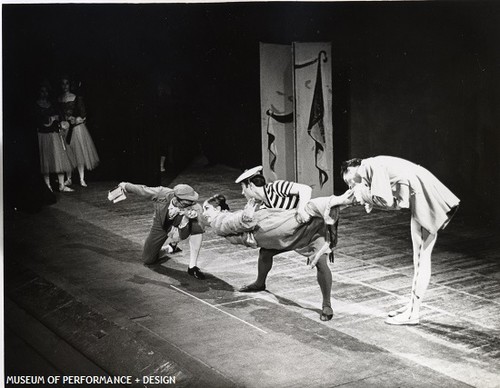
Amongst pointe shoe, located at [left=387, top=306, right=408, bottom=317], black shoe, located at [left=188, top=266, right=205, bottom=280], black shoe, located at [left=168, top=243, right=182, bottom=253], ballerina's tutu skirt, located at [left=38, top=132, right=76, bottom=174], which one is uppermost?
ballerina's tutu skirt, located at [left=38, top=132, right=76, bottom=174]

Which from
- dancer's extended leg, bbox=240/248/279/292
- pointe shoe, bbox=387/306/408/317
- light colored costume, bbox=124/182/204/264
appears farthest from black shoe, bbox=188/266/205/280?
pointe shoe, bbox=387/306/408/317

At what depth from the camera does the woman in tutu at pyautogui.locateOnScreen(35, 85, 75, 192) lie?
18.7 feet

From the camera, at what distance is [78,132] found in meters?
6.12

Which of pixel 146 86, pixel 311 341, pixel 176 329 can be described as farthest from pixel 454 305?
pixel 146 86

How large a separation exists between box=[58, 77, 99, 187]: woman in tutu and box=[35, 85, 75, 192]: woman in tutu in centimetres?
5

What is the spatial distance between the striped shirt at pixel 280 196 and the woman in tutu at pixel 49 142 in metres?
1.30

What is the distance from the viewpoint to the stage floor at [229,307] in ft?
16.6

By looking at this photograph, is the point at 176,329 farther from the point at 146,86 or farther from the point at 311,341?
the point at 146,86

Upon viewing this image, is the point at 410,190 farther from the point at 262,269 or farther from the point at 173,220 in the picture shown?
the point at 173,220

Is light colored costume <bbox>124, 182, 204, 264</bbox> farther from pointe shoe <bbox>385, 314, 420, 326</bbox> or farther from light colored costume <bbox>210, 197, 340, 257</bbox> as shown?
pointe shoe <bbox>385, 314, 420, 326</bbox>

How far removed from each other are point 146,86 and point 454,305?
2222mm

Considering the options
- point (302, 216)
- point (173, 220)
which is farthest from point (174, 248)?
point (302, 216)

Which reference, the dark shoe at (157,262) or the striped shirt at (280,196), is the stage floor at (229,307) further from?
the striped shirt at (280,196)

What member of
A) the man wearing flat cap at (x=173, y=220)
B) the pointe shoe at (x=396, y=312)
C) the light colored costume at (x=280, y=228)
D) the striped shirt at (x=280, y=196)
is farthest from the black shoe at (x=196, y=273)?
the pointe shoe at (x=396, y=312)
